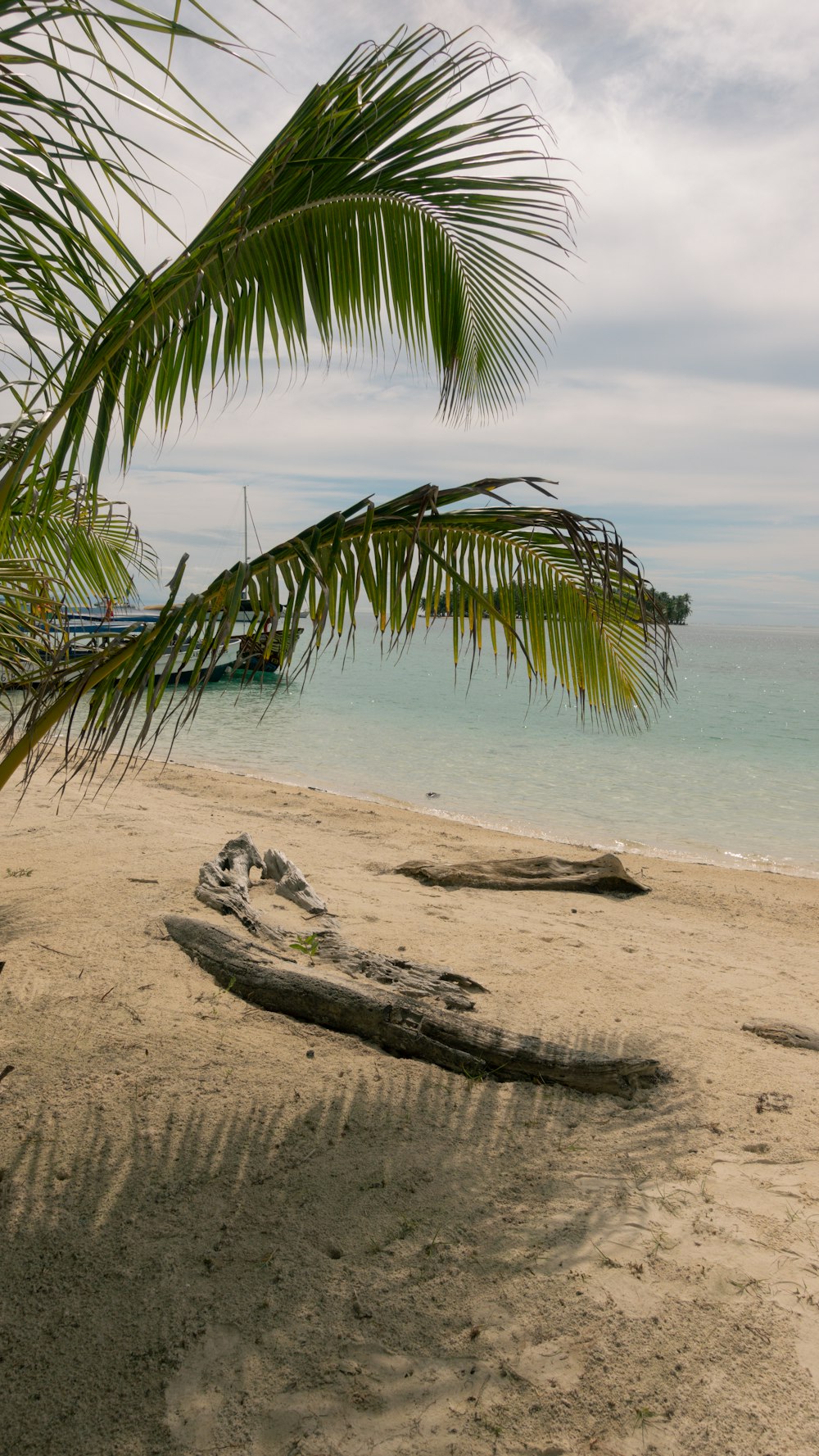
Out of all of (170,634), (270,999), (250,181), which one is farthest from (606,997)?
(250,181)

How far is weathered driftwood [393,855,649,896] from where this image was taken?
6.98 meters

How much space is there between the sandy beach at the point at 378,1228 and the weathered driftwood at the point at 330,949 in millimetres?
234

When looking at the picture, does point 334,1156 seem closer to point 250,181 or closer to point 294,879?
point 294,879

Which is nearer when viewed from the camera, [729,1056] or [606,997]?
[729,1056]

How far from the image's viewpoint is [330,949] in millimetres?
4336

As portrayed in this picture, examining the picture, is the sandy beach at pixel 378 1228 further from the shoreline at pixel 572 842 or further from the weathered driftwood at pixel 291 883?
the shoreline at pixel 572 842

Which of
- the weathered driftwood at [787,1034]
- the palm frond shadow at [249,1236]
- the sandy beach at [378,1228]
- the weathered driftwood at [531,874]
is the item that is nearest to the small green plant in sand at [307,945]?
the sandy beach at [378,1228]

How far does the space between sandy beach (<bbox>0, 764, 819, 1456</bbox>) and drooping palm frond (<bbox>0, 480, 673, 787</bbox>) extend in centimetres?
130

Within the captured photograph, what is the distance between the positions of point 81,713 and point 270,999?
19241mm

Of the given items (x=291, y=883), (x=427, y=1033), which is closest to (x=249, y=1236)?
(x=427, y=1033)

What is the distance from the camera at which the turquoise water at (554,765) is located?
11.2 metres

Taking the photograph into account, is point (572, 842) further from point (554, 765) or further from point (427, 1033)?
point (427, 1033)

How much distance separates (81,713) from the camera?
21500 mm

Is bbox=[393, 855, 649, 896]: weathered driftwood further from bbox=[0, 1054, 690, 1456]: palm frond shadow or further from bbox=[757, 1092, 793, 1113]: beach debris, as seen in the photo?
bbox=[0, 1054, 690, 1456]: palm frond shadow
